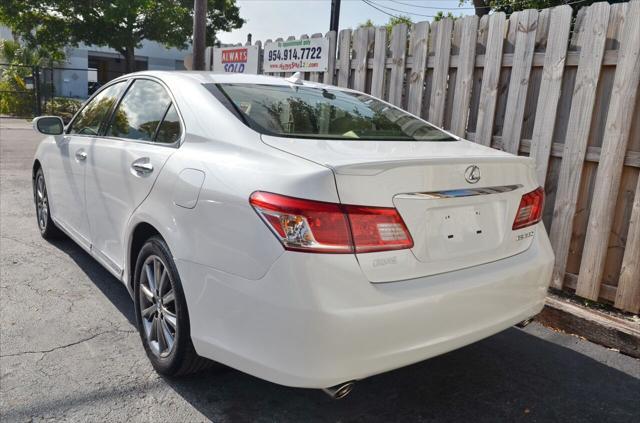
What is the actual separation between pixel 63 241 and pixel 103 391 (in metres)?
2.79

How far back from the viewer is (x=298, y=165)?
2111mm

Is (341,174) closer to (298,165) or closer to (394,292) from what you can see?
(298,165)

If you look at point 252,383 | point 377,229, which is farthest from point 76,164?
point 377,229

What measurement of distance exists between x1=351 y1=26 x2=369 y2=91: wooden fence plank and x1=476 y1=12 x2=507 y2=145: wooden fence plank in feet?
4.84

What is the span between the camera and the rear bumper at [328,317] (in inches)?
77.3

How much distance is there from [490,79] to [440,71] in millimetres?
558

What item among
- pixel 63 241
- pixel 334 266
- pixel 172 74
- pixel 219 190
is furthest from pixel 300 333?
pixel 63 241

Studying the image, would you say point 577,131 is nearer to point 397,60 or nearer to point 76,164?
point 397,60

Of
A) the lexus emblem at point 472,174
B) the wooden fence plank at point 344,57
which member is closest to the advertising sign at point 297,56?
the wooden fence plank at point 344,57

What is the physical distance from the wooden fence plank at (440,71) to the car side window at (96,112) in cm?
270

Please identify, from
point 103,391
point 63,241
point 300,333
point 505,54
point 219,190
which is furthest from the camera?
point 63,241

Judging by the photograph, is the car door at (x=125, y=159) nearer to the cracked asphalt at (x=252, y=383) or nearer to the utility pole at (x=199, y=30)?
the cracked asphalt at (x=252, y=383)

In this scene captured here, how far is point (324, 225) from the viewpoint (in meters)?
2.00

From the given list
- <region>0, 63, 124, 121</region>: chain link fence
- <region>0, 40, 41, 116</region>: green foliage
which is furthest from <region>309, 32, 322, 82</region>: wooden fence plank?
<region>0, 40, 41, 116</region>: green foliage
